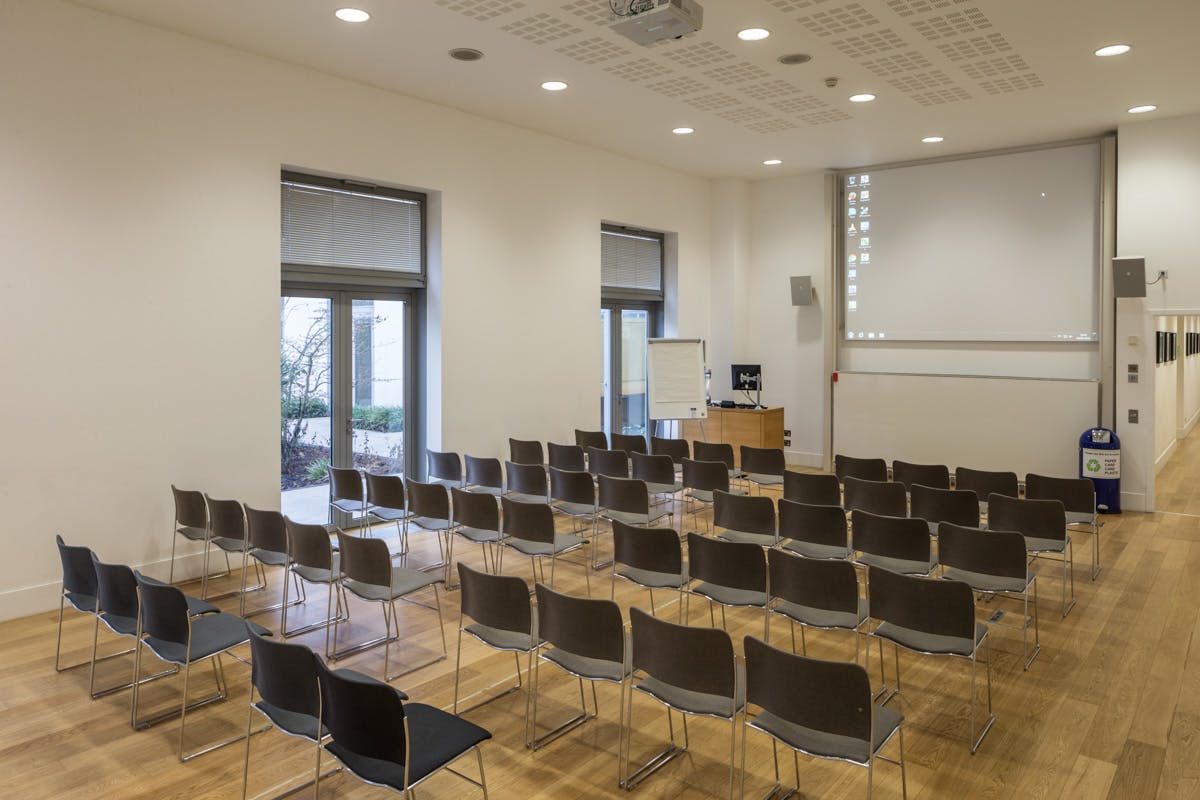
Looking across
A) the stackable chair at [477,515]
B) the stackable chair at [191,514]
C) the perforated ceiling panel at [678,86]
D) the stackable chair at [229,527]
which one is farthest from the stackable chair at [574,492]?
the perforated ceiling panel at [678,86]

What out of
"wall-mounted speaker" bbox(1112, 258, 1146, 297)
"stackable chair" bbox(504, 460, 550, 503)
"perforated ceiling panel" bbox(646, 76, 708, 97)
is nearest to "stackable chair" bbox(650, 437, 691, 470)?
"stackable chair" bbox(504, 460, 550, 503)

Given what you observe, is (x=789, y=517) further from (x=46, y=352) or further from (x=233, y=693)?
(x=46, y=352)

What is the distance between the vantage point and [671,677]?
324 cm

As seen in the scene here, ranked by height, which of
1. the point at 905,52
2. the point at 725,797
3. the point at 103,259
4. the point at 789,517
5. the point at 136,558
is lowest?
the point at 725,797

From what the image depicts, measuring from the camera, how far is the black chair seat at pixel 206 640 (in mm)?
3711

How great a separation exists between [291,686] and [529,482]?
13.4ft

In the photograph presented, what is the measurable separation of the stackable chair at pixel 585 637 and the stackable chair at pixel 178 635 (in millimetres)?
1331

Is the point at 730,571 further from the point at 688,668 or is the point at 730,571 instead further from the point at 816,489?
the point at 816,489

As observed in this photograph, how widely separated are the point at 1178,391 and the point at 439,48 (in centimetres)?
1344

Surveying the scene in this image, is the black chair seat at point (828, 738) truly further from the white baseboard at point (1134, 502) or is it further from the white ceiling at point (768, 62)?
the white baseboard at point (1134, 502)

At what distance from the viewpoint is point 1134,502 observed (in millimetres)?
8891

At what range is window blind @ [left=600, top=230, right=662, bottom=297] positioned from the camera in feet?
35.1

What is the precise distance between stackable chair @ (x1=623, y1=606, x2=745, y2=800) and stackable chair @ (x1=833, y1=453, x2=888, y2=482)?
406 centimetres

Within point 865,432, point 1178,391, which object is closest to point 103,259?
point 865,432
